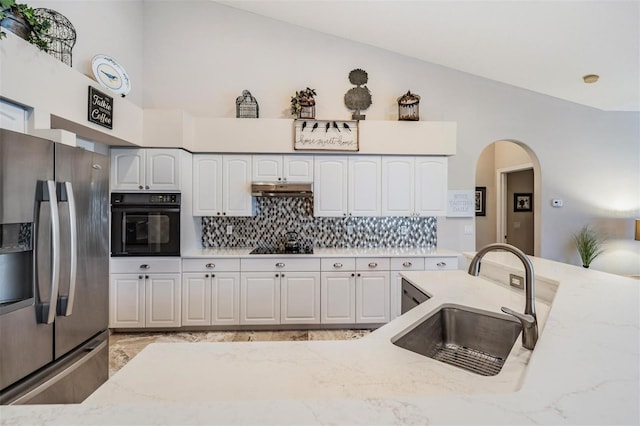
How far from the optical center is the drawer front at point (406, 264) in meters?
3.24

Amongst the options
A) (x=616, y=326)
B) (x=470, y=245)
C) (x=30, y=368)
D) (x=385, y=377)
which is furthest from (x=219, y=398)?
(x=470, y=245)

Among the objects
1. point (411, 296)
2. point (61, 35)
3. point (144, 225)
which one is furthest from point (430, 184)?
point (61, 35)

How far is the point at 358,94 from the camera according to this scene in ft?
12.1

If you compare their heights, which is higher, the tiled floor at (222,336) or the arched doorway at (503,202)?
the arched doorway at (503,202)

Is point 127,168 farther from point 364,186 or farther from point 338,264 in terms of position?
point 364,186

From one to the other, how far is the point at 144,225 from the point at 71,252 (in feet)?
5.95

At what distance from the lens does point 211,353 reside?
3.31ft

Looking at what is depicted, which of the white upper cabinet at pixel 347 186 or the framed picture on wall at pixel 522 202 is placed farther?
the framed picture on wall at pixel 522 202

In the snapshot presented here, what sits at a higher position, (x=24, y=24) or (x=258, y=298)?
(x=24, y=24)

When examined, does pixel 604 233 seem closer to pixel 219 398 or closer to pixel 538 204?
pixel 538 204

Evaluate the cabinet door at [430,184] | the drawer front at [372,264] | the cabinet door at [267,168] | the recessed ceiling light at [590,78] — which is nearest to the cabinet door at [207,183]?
the cabinet door at [267,168]

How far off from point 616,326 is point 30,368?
93.3 inches

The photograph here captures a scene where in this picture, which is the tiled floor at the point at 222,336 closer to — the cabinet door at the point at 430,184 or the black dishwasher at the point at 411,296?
the black dishwasher at the point at 411,296

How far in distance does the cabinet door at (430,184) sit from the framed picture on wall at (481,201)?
8.43ft
